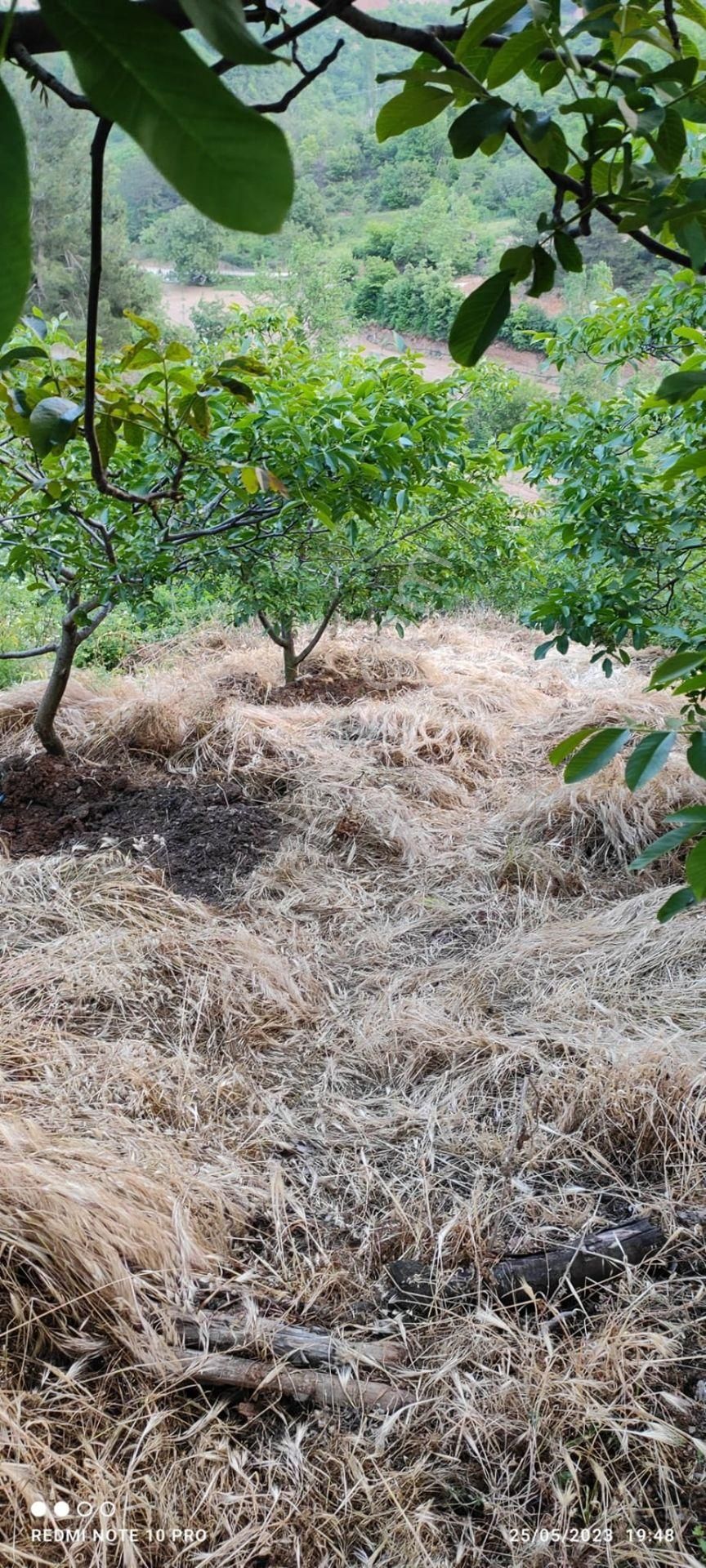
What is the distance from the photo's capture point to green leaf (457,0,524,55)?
39 cm

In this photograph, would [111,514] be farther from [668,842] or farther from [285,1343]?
[668,842]

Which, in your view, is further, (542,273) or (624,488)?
(624,488)

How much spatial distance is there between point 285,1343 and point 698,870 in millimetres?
1014

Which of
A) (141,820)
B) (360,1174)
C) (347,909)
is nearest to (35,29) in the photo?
(360,1174)

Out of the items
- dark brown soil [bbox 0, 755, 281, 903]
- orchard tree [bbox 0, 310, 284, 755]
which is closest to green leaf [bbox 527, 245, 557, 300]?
orchard tree [bbox 0, 310, 284, 755]

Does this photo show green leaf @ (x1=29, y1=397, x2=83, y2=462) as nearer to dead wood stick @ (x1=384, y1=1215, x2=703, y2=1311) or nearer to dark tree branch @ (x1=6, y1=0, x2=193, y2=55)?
dark tree branch @ (x1=6, y1=0, x2=193, y2=55)

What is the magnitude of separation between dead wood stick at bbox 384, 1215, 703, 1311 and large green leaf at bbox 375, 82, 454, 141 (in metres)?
1.29

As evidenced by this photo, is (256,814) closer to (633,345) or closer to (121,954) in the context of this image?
(121,954)

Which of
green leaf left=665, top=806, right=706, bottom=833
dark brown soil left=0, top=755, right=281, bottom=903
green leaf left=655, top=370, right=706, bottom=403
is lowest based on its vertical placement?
dark brown soil left=0, top=755, right=281, bottom=903

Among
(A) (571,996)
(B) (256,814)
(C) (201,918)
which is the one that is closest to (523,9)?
(A) (571,996)

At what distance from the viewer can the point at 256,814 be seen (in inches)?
108

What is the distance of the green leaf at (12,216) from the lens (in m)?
0.16

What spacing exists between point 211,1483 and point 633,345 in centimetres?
272

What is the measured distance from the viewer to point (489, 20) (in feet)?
1.30
